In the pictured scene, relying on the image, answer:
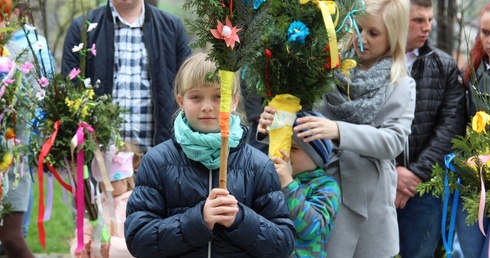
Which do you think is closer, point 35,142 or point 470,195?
point 470,195

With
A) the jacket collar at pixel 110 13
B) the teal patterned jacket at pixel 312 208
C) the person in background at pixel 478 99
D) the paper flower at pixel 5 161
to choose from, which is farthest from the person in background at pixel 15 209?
the person in background at pixel 478 99

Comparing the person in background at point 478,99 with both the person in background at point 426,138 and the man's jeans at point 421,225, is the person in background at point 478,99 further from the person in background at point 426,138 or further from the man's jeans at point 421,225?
the man's jeans at point 421,225

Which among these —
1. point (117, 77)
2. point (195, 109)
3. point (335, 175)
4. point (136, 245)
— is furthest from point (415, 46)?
point (136, 245)

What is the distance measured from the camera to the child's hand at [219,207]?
3482 mm

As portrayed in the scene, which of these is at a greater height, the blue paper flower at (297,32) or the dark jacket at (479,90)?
the blue paper flower at (297,32)

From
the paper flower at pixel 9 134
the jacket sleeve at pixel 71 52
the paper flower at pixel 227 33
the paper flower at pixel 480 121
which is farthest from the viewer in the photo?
the jacket sleeve at pixel 71 52

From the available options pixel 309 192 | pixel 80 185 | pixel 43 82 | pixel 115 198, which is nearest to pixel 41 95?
pixel 43 82

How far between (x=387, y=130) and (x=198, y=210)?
1517 mm

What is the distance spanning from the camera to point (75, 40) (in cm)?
557

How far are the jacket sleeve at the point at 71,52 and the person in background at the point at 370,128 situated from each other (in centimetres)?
162

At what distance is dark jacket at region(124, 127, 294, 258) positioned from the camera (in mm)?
3582

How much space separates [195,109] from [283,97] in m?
0.71

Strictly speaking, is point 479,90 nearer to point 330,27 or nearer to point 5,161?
point 330,27

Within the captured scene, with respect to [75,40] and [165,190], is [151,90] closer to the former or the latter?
[75,40]
